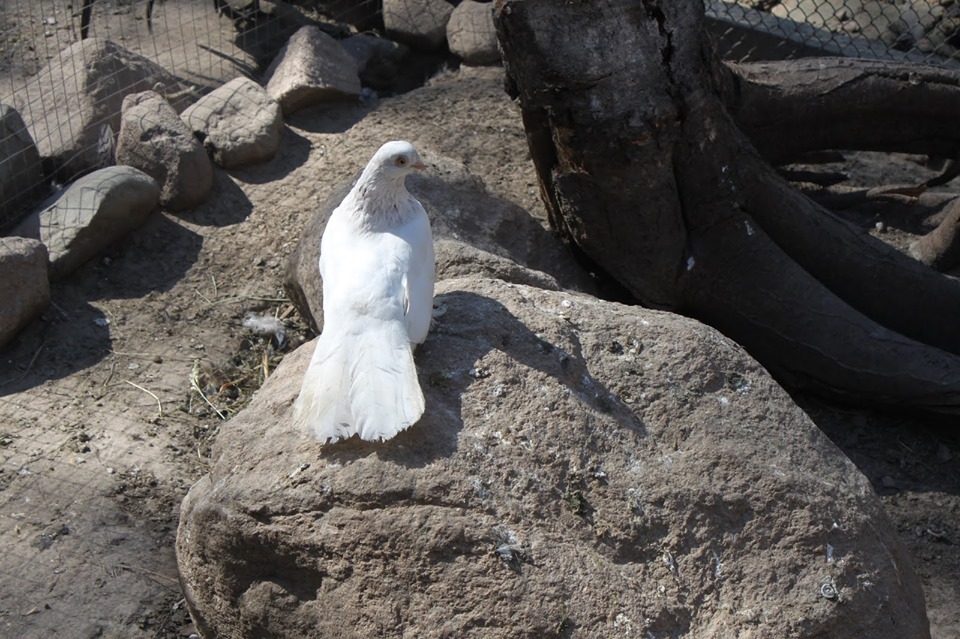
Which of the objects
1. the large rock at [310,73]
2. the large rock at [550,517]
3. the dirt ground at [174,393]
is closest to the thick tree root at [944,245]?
the dirt ground at [174,393]

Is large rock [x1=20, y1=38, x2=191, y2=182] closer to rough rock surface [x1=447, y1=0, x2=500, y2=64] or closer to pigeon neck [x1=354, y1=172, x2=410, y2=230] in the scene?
rough rock surface [x1=447, y1=0, x2=500, y2=64]

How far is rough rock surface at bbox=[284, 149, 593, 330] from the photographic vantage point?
12.6 ft

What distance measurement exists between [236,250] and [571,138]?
71.8 inches

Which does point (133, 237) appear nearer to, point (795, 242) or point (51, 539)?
point (51, 539)

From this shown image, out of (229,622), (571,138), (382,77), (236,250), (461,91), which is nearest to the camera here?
(229,622)

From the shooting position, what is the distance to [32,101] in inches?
222

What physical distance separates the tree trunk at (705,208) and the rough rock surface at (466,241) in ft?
0.51

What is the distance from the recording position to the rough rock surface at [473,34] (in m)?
6.43

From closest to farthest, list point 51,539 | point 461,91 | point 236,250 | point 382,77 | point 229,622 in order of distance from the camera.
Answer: point 229,622 → point 51,539 → point 236,250 → point 461,91 → point 382,77

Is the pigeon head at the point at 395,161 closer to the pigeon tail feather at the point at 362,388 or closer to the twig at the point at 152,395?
the pigeon tail feather at the point at 362,388

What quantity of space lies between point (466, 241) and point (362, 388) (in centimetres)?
165

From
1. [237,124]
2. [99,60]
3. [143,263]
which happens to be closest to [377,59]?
[237,124]

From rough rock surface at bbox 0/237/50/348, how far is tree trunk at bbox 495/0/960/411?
87.2 inches

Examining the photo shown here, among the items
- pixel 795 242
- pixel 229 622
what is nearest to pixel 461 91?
pixel 795 242
